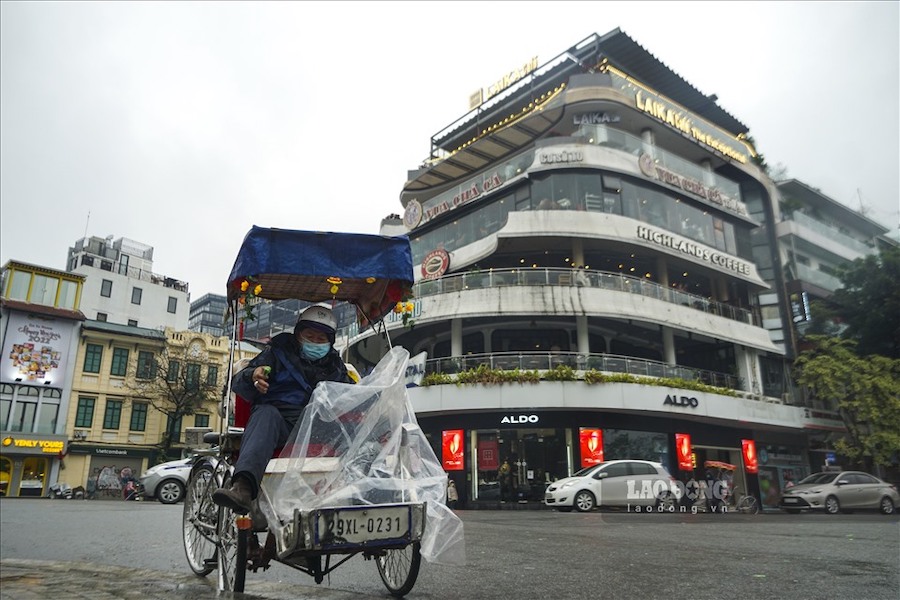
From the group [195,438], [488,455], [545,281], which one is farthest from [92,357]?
[195,438]

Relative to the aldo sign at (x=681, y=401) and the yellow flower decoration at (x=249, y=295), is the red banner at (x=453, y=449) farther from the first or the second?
the yellow flower decoration at (x=249, y=295)

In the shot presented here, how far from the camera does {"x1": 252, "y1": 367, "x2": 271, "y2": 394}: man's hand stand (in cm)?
414

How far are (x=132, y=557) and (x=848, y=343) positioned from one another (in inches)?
1376

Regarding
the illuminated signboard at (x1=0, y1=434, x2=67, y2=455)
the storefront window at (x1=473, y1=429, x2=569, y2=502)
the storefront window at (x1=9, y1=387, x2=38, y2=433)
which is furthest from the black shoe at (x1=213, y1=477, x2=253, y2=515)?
the storefront window at (x1=9, y1=387, x2=38, y2=433)

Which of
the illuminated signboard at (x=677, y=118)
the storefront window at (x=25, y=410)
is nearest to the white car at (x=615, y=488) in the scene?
the illuminated signboard at (x=677, y=118)

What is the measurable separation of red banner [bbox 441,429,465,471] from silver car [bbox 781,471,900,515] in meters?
11.6

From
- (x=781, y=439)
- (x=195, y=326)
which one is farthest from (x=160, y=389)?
(x=195, y=326)

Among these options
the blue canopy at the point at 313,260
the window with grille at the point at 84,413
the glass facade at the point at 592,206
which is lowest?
the blue canopy at the point at 313,260

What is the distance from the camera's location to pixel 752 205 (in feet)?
122

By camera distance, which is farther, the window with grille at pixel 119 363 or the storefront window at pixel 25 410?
the window with grille at pixel 119 363

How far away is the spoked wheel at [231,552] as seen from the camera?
3.91 meters

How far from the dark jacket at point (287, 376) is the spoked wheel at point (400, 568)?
116 centimetres

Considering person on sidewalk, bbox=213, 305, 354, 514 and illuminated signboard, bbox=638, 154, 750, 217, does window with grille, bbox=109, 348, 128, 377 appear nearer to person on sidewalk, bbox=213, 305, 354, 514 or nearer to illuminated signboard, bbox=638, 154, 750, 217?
illuminated signboard, bbox=638, 154, 750, 217

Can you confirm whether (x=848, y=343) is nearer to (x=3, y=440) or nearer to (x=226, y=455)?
(x=226, y=455)
